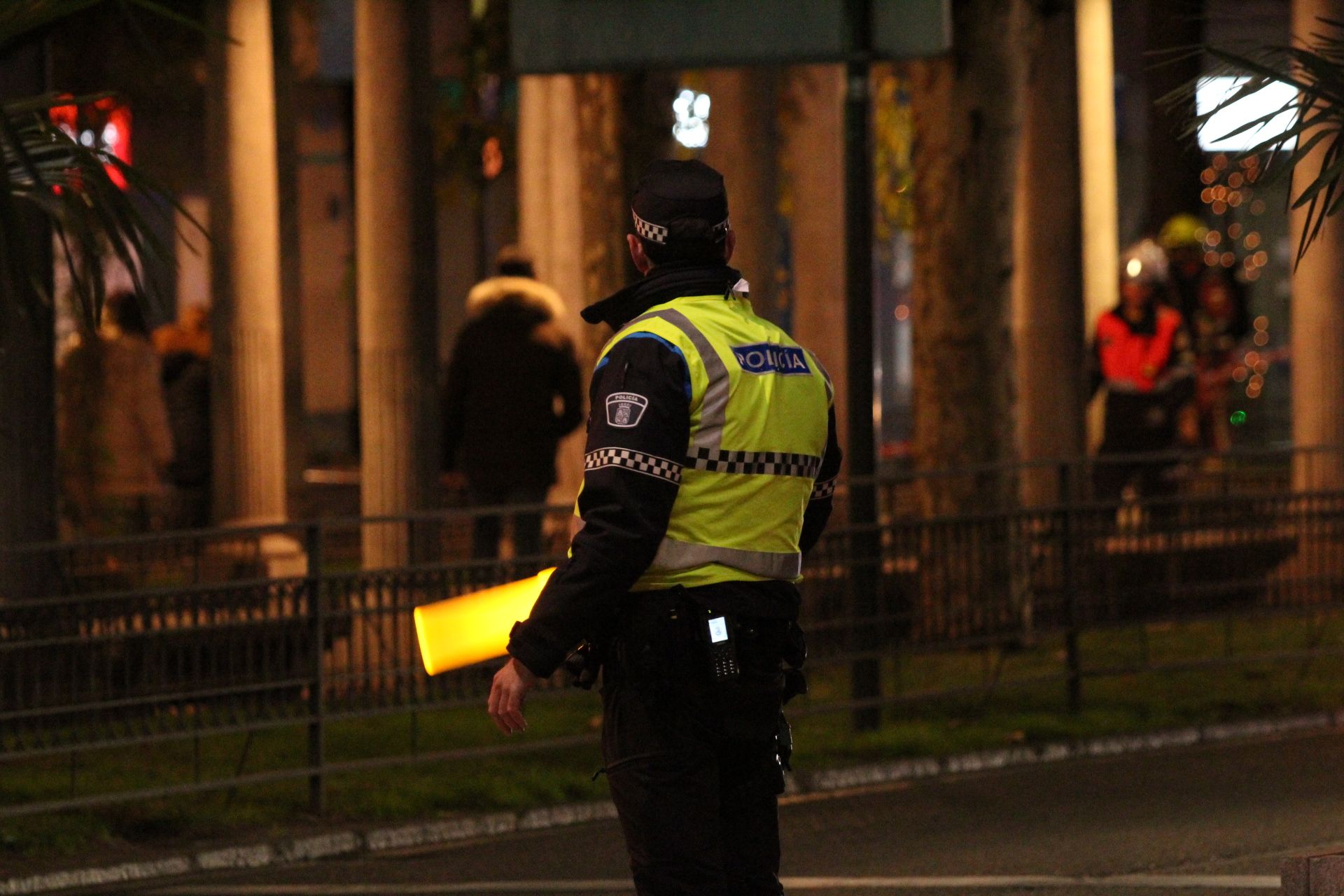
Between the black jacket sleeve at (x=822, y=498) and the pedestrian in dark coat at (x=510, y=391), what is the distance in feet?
23.0

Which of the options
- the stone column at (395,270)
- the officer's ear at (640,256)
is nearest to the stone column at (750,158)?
the stone column at (395,270)

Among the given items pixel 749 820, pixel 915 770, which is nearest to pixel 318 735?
pixel 915 770

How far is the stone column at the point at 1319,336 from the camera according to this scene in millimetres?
14453

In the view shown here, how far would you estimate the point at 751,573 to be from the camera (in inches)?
185

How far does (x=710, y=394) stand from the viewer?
15.1 feet

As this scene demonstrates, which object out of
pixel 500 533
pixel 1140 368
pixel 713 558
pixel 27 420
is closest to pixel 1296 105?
pixel 713 558

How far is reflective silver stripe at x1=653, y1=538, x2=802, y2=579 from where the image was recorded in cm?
462

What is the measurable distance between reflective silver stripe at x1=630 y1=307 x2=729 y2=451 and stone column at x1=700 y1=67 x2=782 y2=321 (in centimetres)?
1251

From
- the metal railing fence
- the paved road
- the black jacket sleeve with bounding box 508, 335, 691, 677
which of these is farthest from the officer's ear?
the metal railing fence

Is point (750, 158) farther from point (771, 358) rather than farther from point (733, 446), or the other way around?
point (733, 446)

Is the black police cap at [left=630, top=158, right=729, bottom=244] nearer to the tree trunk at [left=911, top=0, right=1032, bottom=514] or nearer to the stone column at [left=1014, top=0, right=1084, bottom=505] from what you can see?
the tree trunk at [left=911, top=0, right=1032, bottom=514]

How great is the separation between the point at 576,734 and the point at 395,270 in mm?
3438

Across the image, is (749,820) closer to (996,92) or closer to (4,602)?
(4,602)

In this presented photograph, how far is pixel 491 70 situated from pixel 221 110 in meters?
4.29
